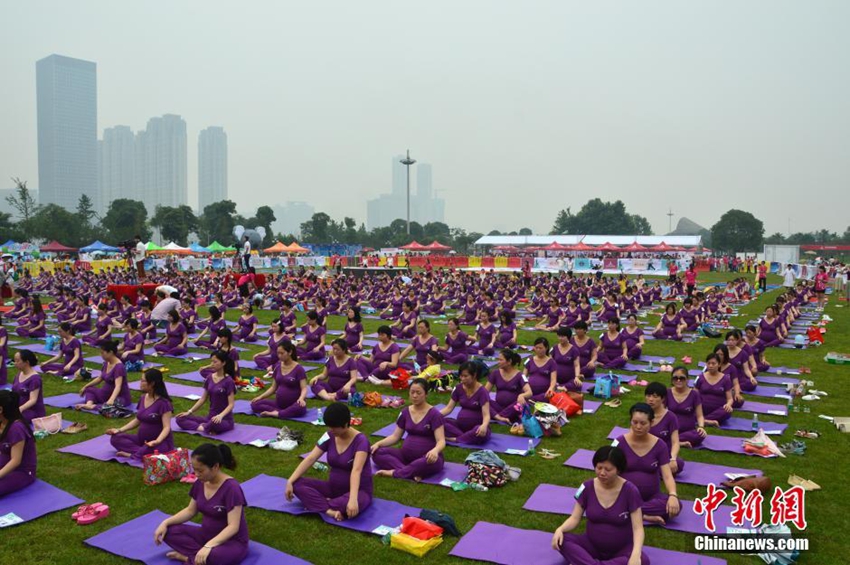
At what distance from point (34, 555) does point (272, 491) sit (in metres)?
1.99

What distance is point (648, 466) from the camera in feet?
16.8

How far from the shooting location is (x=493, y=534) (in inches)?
202

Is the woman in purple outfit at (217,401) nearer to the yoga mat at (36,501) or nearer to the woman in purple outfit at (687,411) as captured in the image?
the yoga mat at (36,501)

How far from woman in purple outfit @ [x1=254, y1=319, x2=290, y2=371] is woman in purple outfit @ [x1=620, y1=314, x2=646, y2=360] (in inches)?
264

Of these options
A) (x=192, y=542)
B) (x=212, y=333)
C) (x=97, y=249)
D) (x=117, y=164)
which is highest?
(x=117, y=164)

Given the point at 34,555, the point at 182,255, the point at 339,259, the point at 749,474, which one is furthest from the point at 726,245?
the point at 34,555

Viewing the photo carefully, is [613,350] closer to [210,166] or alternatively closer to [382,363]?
[382,363]

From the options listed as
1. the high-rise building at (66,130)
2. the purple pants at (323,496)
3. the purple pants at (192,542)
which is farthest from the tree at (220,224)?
the high-rise building at (66,130)

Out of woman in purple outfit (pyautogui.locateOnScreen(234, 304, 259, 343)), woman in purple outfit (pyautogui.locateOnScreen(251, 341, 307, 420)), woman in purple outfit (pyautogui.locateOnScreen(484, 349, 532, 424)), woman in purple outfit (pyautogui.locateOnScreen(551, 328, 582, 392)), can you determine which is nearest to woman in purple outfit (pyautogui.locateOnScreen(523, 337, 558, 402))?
woman in purple outfit (pyautogui.locateOnScreen(484, 349, 532, 424))

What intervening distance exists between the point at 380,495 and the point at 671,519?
2643 millimetres

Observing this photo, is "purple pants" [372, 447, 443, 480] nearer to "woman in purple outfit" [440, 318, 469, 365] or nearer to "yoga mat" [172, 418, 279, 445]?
"yoga mat" [172, 418, 279, 445]

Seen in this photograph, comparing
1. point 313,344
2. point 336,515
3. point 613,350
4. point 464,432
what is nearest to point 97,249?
point 313,344

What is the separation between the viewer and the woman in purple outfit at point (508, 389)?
313 inches

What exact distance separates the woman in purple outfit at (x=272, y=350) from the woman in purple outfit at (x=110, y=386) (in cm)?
261
